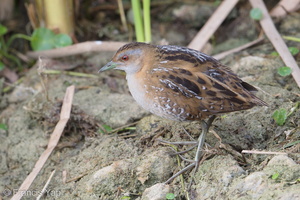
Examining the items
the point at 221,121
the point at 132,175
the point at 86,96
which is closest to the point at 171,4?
the point at 86,96

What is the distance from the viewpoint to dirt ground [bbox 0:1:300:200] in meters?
3.55

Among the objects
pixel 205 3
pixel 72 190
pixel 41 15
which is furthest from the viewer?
pixel 205 3

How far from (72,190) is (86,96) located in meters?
1.40

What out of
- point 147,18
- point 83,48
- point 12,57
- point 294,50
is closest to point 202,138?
point 294,50

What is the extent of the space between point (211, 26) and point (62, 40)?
1.81 m

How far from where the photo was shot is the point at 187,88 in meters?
3.83

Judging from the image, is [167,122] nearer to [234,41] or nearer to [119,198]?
[119,198]

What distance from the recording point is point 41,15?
601 centimetres

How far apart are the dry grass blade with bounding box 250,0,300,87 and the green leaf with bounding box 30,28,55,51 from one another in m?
2.51

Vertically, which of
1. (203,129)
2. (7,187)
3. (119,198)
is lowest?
(7,187)

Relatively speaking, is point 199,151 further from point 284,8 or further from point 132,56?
point 284,8

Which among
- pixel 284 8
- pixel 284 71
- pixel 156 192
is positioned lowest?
pixel 156 192

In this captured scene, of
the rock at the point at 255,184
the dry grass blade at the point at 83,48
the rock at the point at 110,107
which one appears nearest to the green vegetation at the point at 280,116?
the rock at the point at 255,184

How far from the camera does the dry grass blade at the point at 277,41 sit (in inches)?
189
